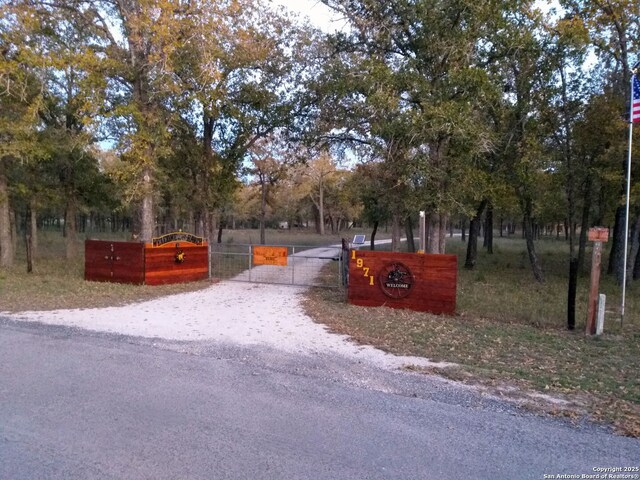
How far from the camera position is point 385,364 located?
6.49 meters

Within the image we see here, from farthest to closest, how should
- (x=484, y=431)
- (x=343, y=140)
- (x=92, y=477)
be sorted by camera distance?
(x=343, y=140) → (x=484, y=431) → (x=92, y=477)

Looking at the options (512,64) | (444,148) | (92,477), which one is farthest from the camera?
(512,64)

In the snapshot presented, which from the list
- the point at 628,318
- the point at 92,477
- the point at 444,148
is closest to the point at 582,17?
the point at 444,148

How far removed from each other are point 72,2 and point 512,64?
1468 centimetres

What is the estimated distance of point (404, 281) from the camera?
11.1 metres

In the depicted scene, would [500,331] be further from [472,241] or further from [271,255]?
[472,241]

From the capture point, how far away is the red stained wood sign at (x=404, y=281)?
10.7 metres

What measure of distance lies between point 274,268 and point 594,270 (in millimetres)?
11659

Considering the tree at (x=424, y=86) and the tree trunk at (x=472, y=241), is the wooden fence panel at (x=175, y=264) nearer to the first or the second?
the tree at (x=424, y=86)

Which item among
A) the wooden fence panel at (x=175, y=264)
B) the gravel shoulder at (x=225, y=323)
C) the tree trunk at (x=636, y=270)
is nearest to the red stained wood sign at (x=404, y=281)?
the gravel shoulder at (x=225, y=323)

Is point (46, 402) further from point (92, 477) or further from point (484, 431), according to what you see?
point (484, 431)

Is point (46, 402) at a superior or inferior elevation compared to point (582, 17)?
inferior

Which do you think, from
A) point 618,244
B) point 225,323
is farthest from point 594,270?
point 618,244

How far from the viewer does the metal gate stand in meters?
14.8
